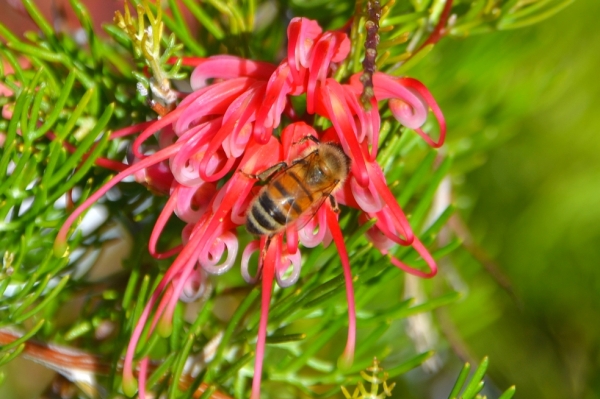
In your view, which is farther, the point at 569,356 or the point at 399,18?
the point at 569,356

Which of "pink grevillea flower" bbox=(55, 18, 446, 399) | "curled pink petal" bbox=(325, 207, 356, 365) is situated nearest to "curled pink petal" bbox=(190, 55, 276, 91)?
"pink grevillea flower" bbox=(55, 18, 446, 399)

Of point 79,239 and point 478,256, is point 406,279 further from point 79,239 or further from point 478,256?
point 79,239

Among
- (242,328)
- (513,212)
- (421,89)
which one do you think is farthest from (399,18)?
(513,212)

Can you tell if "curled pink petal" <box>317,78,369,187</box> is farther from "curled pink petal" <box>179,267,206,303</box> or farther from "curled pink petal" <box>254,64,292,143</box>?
"curled pink petal" <box>179,267,206,303</box>

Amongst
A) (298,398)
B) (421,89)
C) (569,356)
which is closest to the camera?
(421,89)

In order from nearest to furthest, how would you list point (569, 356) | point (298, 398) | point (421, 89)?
point (421, 89) < point (298, 398) < point (569, 356)

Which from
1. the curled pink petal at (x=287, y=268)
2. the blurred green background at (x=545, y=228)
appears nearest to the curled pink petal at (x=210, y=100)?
the curled pink petal at (x=287, y=268)
